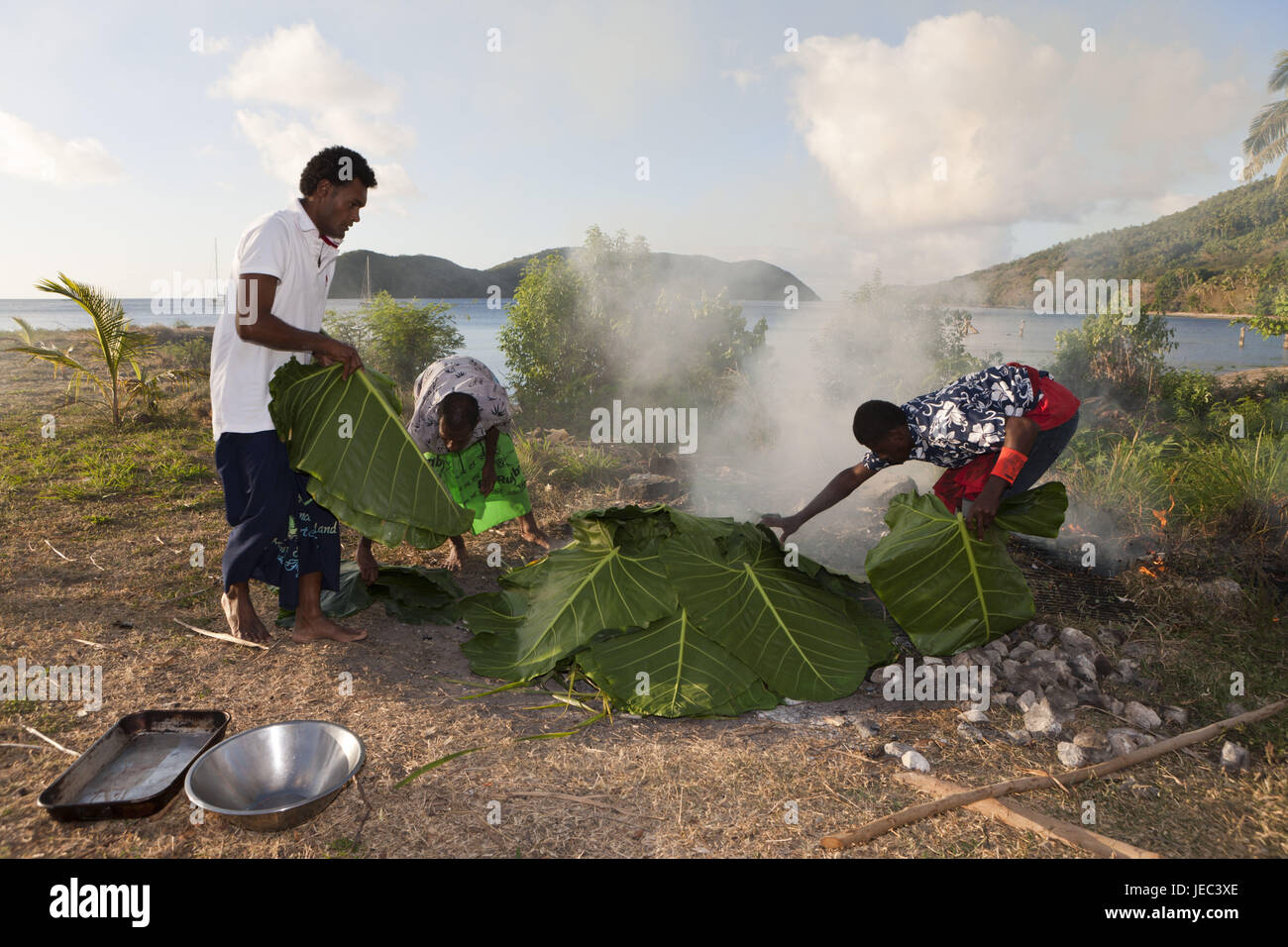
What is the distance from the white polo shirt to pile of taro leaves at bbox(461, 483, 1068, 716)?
4.22ft

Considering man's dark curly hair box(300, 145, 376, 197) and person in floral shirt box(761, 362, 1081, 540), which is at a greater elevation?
man's dark curly hair box(300, 145, 376, 197)

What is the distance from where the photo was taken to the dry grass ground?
2.00m

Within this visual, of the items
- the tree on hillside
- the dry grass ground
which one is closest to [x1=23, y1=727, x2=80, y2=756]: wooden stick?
the dry grass ground

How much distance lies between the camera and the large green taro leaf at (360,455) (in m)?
2.85

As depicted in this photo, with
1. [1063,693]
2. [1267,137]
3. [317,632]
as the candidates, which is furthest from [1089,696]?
[1267,137]

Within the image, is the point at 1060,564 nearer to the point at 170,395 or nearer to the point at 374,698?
the point at 374,698

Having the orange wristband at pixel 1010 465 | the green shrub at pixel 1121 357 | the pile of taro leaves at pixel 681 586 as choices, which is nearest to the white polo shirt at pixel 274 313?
the pile of taro leaves at pixel 681 586

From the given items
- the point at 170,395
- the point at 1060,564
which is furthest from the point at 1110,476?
the point at 170,395

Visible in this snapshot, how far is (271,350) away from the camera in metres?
2.90

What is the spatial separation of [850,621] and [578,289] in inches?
218

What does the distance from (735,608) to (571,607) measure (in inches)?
26.9

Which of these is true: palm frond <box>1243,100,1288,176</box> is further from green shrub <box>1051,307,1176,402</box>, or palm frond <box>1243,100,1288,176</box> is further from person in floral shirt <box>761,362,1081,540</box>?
person in floral shirt <box>761,362,1081,540</box>

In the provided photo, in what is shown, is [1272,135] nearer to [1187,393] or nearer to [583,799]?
[1187,393]
